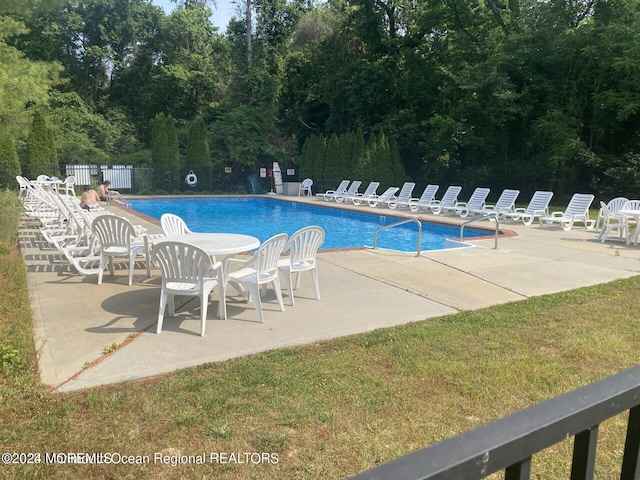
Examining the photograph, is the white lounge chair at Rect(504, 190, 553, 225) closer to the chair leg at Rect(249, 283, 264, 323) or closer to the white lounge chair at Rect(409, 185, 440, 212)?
the white lounge chair at Rect(409, 185, 440, 212)

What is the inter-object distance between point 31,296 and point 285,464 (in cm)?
434

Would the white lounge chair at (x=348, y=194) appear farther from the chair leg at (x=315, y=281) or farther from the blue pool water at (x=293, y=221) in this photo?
the chair leg at (x=315, y=281)

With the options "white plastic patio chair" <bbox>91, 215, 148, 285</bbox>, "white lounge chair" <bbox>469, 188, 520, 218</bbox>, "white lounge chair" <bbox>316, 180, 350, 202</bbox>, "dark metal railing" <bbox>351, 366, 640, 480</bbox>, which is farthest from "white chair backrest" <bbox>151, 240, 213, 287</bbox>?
"white lounge chair" <bbox>316, 180, 350, 202</bbox>

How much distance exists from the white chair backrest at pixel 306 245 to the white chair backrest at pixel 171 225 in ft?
6.13

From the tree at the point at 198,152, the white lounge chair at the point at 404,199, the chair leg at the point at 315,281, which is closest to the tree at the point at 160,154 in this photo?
the tree at the point at 198,152

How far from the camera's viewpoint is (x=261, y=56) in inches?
1233

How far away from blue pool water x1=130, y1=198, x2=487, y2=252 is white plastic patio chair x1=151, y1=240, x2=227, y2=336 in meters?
6.65

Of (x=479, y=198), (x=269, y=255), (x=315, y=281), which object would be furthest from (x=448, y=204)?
(x=269, y=255)

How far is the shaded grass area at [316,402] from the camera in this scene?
2619 millimetres

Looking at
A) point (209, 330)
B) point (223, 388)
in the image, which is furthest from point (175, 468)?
point (209, 330)

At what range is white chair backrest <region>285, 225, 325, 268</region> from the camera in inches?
224

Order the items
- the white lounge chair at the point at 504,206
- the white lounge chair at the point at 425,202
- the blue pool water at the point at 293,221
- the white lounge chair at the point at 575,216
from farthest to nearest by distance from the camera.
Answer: the white lounge chair at the point at 425,202
the white lounge chair at the point at 504,206
the blue pool water at the point at 293,221
the white lounge chair at the point at 575,216

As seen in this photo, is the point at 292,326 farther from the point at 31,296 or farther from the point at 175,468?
the point at 31,296

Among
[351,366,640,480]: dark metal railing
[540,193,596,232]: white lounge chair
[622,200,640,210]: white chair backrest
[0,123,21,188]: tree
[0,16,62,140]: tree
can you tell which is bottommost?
[540,193,596,232]: white lounge chair
